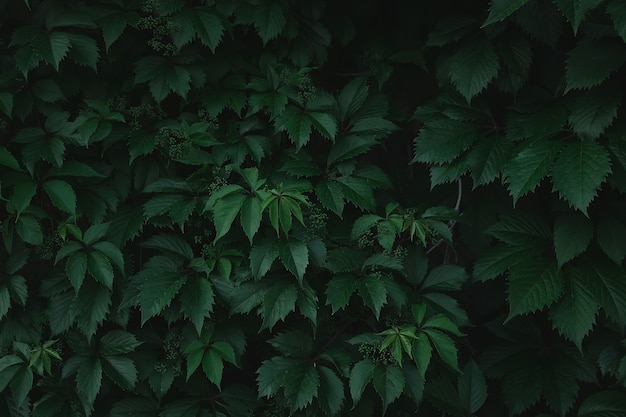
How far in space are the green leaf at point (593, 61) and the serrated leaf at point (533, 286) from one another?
1.70ft

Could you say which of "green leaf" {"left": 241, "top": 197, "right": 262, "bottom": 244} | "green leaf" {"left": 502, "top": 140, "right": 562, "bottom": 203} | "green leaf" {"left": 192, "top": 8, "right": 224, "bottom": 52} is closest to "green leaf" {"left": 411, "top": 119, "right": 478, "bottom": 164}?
"green leaf" {"left": 502, "top": 140, "right": 562, "bottom": 203}

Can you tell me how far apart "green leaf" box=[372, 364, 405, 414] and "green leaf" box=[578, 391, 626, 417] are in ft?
2.08

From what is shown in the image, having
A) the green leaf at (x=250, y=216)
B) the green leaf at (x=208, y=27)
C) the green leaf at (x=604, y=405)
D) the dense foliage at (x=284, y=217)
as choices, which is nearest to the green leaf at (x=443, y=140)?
the dense foliage at (x=284, y=217)

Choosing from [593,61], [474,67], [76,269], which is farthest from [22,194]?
[593,61]

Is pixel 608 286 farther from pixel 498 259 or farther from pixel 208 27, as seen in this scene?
pixel 208 27

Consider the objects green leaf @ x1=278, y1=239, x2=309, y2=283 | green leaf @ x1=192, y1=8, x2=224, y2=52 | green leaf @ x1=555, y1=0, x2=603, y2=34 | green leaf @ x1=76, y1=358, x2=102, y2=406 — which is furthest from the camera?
green leaf @ x1=192, y1=8, x2=224, y2=52

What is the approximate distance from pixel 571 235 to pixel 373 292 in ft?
1.96

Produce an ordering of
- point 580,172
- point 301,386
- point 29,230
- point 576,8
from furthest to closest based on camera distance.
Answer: point 29,230, point 301,386, point 580,172, point 576,8

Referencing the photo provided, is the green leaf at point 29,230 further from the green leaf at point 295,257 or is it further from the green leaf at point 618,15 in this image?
the green leaf at point 618,15

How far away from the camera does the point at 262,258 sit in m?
1.86

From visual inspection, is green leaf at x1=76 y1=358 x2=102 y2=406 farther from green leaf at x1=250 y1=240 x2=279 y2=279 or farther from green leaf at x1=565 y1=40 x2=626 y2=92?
green leaf at x1=565 y1=40 x2=626 y2=92

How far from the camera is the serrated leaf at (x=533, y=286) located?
1.86m

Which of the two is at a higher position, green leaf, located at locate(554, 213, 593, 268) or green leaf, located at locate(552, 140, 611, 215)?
green leaf, located at locate(552, 140, 611, 215)

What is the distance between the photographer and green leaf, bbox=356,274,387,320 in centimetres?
183
